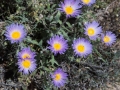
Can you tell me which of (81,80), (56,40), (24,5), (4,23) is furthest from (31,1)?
(81,80)

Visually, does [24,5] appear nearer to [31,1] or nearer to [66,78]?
[31,1]

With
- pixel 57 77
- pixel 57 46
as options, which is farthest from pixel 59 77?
pixel 57 46

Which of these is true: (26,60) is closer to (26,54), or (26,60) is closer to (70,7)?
(26,54)

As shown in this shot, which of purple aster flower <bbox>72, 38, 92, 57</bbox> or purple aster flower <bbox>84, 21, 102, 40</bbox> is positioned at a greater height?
purple aster flower <bbox>84, 21, 102, 40</bbox>

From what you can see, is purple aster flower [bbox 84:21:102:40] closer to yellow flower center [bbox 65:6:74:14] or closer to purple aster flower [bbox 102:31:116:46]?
purple aster flower [bbox 102:31:116:46]

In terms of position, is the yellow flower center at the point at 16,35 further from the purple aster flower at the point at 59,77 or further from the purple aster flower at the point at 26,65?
the purple aster flower at the point at 59,77

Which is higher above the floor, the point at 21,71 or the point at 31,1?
the point at 31,1

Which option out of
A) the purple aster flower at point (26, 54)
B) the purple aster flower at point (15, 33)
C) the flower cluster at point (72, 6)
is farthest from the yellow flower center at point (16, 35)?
the flower cluster at point (72, 6)

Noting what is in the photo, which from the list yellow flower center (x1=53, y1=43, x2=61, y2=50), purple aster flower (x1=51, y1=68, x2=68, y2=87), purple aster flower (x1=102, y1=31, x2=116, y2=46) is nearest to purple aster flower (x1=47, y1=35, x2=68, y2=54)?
yellow flower center (x1=53, y1=43, x2=61, y2=50)
